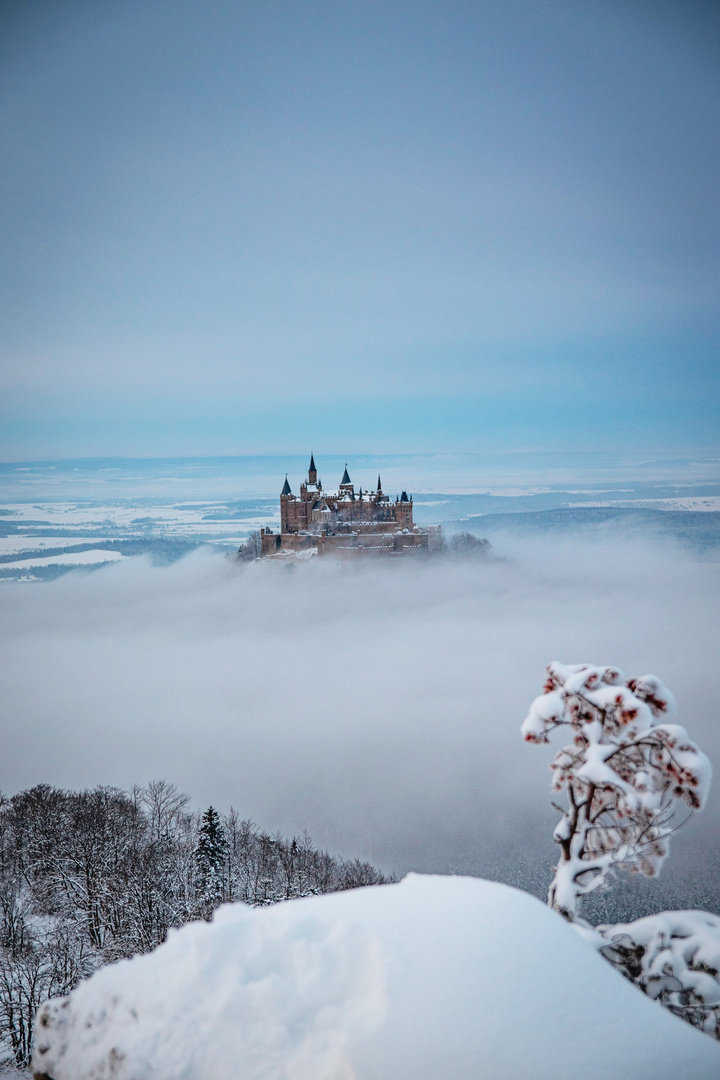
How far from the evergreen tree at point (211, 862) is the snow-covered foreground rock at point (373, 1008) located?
16316 mm

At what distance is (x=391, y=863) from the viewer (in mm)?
34656

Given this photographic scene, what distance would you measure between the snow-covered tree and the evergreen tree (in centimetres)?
1580

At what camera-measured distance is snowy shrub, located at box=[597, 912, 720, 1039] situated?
4.95 meters

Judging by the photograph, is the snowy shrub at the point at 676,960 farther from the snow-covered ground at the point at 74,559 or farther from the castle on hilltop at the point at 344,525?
the snow-covered ground at the point at 74,559

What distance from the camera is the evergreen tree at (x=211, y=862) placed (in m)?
18.9

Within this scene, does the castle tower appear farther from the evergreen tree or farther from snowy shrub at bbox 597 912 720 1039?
snowy shrub at bbox 597 912 720 1039

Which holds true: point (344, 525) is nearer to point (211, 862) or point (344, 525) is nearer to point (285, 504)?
point (285, 504)

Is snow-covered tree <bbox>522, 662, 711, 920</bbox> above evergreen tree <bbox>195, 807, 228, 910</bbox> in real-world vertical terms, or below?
above

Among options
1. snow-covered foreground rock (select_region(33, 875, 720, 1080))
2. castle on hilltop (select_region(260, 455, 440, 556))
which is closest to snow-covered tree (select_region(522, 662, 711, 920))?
snow-covered foreground rock (select_region(33, 875, 720, 1080))

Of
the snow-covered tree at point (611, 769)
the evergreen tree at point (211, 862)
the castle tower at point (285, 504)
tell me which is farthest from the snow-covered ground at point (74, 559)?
the snow-covered tree at point (611, 769)

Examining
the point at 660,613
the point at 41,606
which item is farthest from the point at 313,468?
the point at 660,613

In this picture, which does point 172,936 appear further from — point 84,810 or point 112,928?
point 84,810

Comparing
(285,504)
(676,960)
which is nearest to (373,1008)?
(676,960)

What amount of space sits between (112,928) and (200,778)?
38163mm
